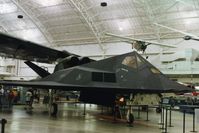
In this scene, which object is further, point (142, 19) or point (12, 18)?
point (12, 18)

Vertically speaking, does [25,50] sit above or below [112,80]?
above

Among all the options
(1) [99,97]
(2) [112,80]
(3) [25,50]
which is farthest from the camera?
(3) [25,50]

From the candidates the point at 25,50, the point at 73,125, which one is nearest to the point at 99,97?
the point at 73,125

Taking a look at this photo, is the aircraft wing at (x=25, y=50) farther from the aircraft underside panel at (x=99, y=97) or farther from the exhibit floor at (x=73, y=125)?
the aircraft underside panel at (x=99, y=97)

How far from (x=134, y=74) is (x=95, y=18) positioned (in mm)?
31629

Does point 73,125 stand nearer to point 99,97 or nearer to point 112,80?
point 112,80

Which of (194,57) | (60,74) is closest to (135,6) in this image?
(194,57)

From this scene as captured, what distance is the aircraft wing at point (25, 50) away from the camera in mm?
15633

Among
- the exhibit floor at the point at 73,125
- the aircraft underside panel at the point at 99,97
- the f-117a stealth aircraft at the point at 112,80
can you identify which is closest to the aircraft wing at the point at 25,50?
the f-117a stealth aircraft at the point at 112,80

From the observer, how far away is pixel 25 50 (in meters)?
17.7

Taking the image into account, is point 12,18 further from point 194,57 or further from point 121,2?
point 194,57

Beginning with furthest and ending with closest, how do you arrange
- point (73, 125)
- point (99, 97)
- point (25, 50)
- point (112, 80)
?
point (25, 50)
point (99, 97)
point (112, 80)
point (73, 125)

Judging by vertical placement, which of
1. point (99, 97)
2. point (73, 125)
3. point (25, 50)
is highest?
point (25, 50)

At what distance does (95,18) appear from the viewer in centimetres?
4122
